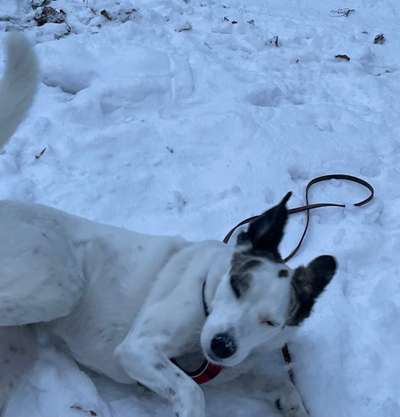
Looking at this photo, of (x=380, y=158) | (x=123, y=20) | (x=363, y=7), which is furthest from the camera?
(x=363, y=7)

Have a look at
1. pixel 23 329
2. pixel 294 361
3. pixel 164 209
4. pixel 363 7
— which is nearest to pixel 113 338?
pixel 23 329

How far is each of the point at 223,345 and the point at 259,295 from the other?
12.3 inches

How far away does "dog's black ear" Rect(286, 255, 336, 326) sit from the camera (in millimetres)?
3326

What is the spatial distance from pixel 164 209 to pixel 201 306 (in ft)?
5.10

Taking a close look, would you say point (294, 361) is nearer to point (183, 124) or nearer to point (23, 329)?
point (23, 329)

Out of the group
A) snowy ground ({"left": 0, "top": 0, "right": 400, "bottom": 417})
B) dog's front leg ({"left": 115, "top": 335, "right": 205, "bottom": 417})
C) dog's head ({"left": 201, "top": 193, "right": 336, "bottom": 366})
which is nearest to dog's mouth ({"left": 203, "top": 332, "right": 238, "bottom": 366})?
dog's head ({"left": 201, "top": 193, "right": 336, "bottom": 366})

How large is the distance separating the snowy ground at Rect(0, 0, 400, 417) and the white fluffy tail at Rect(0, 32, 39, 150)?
1.20 m

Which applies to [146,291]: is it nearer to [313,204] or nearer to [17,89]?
[17,89]

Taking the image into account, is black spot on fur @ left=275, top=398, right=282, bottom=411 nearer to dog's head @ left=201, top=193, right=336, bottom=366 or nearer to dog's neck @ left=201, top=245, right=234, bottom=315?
dog's head @ left=201, top=193, right=336, bottom=366

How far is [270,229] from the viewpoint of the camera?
3.43m

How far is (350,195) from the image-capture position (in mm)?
5238

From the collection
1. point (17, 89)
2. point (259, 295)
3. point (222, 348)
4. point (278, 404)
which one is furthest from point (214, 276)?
point (17, 89)

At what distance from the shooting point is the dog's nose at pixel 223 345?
10.1 feet

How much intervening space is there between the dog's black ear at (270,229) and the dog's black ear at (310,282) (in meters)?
0.20
